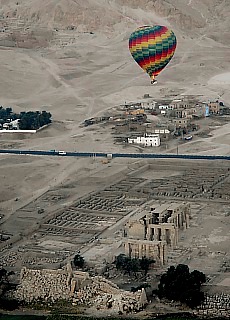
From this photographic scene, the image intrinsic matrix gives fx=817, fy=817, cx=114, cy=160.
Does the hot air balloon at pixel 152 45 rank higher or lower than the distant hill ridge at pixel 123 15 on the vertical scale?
lower

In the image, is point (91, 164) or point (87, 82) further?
point (87, 82)

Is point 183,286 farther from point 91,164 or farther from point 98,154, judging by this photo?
point 98,154

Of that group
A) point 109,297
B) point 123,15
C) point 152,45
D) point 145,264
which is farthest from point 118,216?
point 123,15

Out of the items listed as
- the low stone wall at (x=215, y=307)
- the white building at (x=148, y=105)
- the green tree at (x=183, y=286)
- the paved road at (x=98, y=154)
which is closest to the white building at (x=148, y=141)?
the paved road at (x=98, y=154)

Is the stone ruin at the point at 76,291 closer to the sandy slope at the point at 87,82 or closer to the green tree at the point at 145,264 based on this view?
the green tree at the point at 145,264

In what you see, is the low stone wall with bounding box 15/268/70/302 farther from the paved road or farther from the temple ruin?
the paved road

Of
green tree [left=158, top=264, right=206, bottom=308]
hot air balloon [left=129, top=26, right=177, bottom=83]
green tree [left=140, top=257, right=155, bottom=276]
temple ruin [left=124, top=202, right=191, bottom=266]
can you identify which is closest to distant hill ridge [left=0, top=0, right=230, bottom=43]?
hot air balloon [left=129, top=26, right=177, bottom=83]
